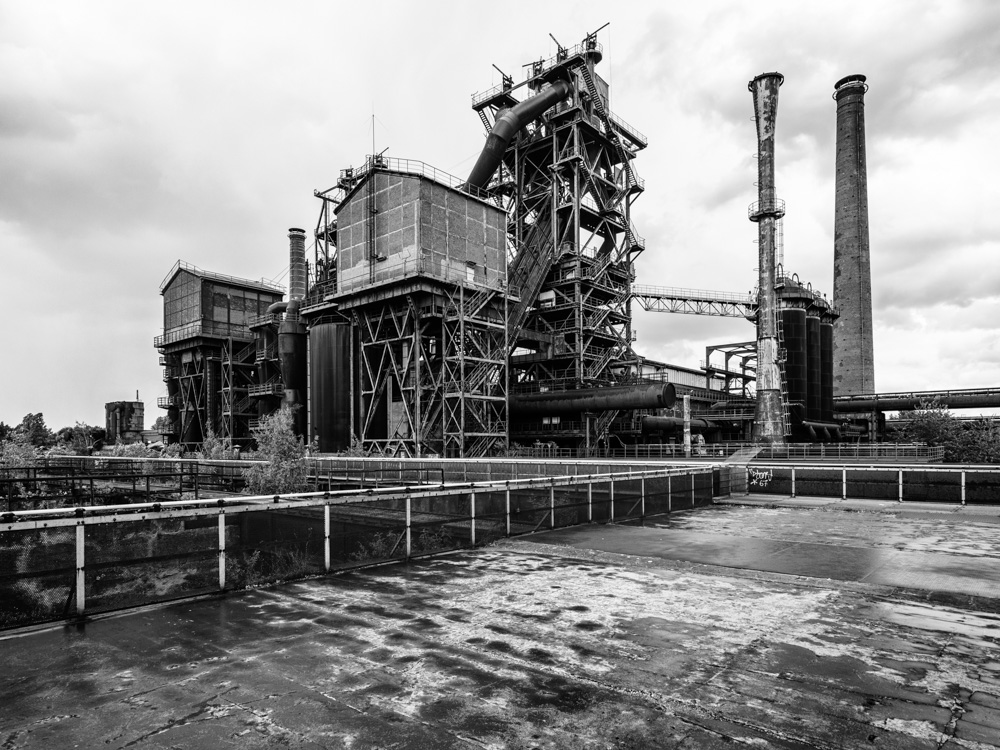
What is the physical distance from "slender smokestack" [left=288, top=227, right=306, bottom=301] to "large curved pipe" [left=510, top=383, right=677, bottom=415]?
25.8 metres

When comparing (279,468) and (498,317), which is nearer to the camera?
(279,468)

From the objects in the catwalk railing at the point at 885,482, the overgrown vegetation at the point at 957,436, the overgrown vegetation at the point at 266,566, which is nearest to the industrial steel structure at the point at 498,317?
the overgrown vegetation at the point at 957,436

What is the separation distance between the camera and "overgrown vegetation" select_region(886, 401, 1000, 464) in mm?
40562

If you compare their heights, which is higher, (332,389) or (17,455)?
(332,389)

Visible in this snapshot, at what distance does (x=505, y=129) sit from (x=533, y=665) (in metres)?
55.9

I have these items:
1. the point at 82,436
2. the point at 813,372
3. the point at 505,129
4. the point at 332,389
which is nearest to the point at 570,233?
the point at 505,129

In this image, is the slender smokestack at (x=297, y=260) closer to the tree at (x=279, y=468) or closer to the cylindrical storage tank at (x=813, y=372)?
the tree at (x=279, y=468)

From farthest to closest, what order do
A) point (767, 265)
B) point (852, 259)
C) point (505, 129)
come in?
1. point (852, 259)
2. point (505, 129)
3. point (767, 265)

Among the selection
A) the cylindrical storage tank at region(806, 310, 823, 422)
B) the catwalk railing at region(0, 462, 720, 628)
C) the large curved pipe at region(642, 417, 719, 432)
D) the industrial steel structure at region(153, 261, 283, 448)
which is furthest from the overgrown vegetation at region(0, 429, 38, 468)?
the cylindrical storage tank at region(806, 310, 823, 422)

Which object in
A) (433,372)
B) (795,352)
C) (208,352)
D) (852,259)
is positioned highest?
(852,259)

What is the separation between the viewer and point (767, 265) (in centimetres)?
5231

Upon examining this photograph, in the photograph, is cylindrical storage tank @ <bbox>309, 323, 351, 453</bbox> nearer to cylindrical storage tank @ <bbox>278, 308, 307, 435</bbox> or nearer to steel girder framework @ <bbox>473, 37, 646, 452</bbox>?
cylindrical storage tank @ <bbox>278, 308, 307, 435</bbox>

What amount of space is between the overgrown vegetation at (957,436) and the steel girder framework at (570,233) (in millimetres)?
24304

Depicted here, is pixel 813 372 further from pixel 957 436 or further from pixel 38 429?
pixel 38 429
